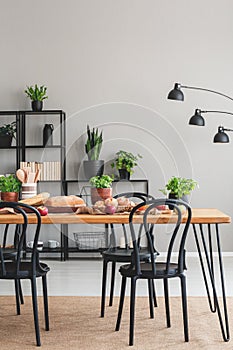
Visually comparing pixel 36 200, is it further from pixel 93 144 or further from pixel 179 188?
pixel 93 144

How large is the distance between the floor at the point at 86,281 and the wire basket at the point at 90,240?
156 mm

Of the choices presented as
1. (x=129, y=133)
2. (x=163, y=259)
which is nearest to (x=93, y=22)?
(x=129, y=133)

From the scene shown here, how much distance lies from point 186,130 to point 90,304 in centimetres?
291

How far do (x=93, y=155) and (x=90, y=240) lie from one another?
3.08 ft

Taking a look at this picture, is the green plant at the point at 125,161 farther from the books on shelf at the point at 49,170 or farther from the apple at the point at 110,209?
the apple at the point at 110,209

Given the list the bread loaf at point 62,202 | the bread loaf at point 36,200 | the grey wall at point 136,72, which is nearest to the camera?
the bread loaf at point 62,202

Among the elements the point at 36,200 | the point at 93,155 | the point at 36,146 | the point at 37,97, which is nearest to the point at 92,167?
the point at 93,155

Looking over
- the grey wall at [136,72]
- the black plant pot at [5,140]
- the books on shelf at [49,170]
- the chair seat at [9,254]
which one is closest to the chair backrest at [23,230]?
the chair seat at [9,254]

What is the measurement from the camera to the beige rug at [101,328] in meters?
3.21

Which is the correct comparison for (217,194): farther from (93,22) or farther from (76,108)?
(93,22)

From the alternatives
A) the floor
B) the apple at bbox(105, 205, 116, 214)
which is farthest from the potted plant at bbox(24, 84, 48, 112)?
the apple at bbox(105, 205, 116, 214)

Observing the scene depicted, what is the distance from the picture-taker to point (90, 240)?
6.46 m

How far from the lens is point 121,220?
3.26 meters

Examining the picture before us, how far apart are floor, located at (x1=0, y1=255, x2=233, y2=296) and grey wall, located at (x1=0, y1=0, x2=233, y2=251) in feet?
3.23
